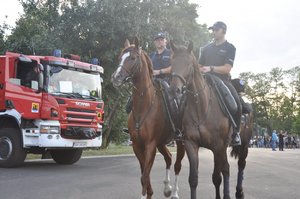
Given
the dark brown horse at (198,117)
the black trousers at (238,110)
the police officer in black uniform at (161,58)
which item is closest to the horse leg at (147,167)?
the dark brown horse at (198,117)

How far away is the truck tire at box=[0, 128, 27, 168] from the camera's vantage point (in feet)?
A: 43.3

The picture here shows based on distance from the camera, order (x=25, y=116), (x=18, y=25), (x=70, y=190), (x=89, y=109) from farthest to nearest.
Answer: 1. (x=18, y=25)
2. (x=89, y=109)
3. (x=25, y=116)
4. (x=70, y=190)

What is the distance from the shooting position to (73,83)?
548 inches

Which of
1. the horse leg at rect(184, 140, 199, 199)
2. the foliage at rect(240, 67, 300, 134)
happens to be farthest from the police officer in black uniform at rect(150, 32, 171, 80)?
the foliage at rect(240, 67, 300, 134)

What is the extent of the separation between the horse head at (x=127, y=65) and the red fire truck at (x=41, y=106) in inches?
256

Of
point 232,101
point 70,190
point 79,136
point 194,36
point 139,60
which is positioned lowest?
point 70,190

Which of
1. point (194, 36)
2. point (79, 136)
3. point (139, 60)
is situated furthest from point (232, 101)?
point (194, 36)

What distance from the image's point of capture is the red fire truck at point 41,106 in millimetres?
13078

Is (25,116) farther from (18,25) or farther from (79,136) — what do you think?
(18,25)

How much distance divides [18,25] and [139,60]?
81.1 ft

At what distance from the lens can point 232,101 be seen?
23.6 ft

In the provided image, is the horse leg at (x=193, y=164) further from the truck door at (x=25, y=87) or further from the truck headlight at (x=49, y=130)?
the truck door at (x=25, y=87)

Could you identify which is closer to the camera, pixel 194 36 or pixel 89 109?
pixel 89 109

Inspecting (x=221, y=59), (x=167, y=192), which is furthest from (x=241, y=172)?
(x=221, y=59)
